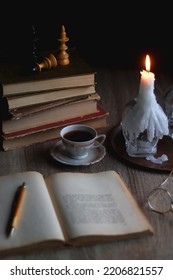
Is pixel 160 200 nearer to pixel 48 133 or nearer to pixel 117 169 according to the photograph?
pixel 117 169

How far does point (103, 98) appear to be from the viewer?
1486 mm

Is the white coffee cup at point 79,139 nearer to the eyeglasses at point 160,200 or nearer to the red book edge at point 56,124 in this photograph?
the red book edge at point 56,124

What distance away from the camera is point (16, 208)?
0.95 meters

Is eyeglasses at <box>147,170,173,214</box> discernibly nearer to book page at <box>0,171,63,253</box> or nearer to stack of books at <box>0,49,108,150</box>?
book page at <box>0,171,63,253</box>

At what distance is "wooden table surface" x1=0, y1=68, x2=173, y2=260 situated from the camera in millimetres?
882

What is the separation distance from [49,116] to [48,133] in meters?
0.04

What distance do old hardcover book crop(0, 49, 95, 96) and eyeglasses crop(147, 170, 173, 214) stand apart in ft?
1.12

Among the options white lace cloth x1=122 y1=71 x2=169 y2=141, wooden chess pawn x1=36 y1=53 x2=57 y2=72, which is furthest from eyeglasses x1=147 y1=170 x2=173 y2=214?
wooden chess pawn x1=36 y1=53 x2=57 y2=72

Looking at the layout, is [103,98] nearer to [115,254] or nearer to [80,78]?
[80,78]

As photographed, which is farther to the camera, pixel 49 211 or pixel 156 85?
pixel 156 85

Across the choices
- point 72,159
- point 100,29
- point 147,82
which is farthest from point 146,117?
point 100,29

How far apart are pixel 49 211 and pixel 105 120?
1.43ft

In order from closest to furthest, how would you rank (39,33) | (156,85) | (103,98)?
(103,98), (156,85), (39,33)
